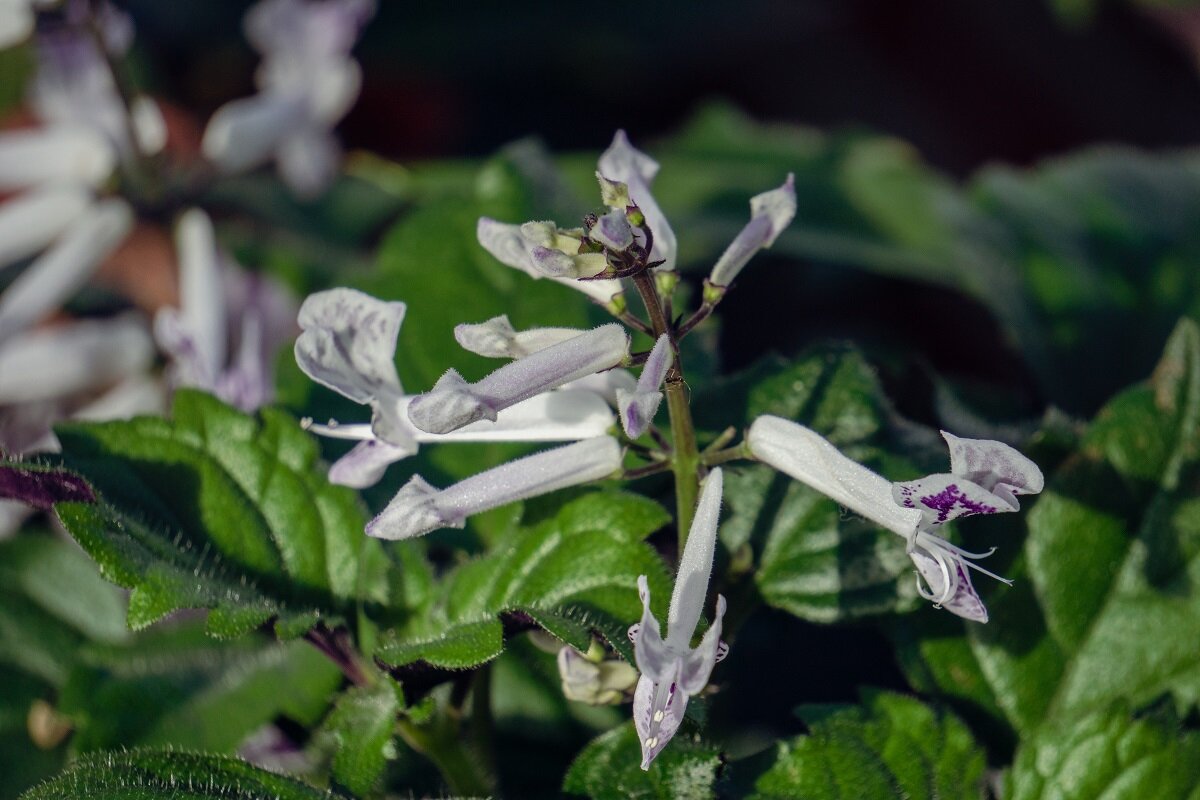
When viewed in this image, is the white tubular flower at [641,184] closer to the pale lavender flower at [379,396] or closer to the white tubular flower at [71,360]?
the pale lavender flower at [379,396]

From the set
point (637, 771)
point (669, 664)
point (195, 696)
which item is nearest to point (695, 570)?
point (669, 664)

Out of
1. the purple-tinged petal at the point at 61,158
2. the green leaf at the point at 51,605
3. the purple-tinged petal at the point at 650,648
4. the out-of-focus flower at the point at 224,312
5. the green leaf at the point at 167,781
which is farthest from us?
the purple-tinged petal at the point at 61,158

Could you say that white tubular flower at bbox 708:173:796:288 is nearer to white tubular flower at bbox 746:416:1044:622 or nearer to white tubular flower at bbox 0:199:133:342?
white tubular flower at bbox 746:416:1044:622

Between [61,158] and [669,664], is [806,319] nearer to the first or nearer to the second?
[61,158]

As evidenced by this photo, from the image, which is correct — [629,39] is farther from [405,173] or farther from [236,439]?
[236,439]

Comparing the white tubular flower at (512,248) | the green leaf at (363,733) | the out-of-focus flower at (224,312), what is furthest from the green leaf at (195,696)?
the white tubular flower at (512,248)

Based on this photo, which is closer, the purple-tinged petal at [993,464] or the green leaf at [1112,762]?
the purple-tinged petal at [993,464]

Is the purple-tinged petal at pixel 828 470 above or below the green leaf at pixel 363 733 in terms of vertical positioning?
above
